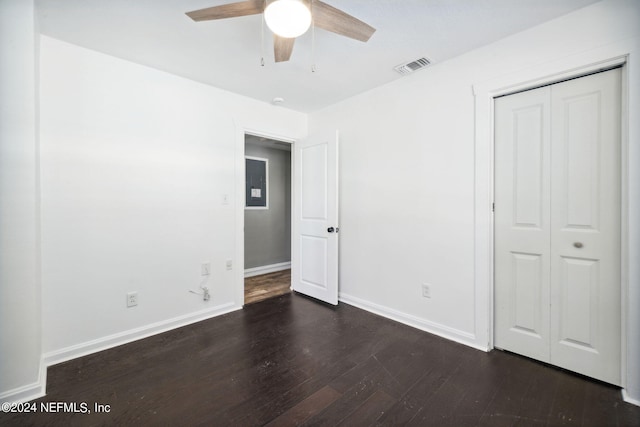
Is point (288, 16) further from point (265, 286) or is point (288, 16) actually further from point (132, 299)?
point (265, 286)

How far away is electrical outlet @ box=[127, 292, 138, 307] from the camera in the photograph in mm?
2417

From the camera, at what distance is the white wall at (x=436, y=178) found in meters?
1.68

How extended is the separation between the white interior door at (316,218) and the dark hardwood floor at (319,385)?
0.85 metres

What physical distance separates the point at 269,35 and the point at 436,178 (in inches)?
70.2

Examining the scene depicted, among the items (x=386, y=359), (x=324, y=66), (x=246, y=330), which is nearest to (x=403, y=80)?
(x=324, y=66)

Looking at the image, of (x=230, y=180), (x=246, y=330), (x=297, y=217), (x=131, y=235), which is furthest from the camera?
(x=297, y=217)

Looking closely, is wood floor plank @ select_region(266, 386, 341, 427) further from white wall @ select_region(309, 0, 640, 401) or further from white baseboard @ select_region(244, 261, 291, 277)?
white baseboard @ select_region(244, 261, 291, 277)

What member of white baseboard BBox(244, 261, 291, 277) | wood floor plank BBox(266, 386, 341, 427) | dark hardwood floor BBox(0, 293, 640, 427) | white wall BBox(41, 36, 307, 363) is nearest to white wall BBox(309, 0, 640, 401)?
→ dark hardwood floor BBox(0, 293, 640, 427)

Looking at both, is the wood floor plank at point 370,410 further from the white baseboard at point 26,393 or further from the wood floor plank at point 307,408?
the white baseboard at point 26,393

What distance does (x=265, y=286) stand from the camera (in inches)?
156

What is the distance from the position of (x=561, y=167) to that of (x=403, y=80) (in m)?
1.51

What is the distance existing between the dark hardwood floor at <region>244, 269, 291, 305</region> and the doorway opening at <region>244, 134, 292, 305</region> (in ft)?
0.05

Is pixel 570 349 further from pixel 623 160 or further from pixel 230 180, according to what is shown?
pixel 230 180

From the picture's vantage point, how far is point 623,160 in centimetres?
166
